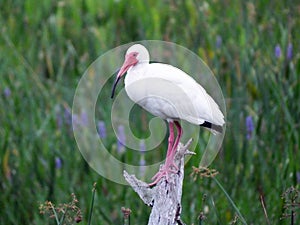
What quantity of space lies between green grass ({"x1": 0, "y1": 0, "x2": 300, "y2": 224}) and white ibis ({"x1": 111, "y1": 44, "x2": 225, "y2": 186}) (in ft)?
1.93

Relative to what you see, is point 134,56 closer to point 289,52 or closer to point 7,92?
point 289,52

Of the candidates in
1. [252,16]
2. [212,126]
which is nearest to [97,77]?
[252,16]

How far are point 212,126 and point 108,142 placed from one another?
173cm

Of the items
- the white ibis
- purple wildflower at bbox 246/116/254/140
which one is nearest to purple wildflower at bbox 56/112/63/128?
purple wildflower at bbox 246/116/254/140

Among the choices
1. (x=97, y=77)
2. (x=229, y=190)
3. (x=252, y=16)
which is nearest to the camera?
(x=229, y=190)

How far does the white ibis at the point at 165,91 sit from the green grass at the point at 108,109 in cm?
59

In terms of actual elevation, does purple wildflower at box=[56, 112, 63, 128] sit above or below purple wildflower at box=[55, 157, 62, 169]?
above

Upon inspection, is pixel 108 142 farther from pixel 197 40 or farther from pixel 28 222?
pixel 197 40

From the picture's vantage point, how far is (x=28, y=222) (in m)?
3.15

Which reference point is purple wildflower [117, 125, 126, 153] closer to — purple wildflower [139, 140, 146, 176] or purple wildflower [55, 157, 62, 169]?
purple wildflower [139, 140, 146, 176]

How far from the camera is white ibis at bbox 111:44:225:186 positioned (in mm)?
1680

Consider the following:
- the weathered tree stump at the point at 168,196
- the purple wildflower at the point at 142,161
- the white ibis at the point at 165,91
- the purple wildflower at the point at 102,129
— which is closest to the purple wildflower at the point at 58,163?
the purple wildflower at the point at 102,129

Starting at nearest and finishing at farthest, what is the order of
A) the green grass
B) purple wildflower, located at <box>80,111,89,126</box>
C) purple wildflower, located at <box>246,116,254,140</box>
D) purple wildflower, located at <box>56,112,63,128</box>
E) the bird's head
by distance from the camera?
the bird's head < the green grass < purple wildflower, located at <box>246,116,254,140</box> < purple wildflower, located at <box>80,111,89,126</box> < purple wildflower, located at <box>56,112,63,128</box>

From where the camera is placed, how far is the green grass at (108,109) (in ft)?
10.0
